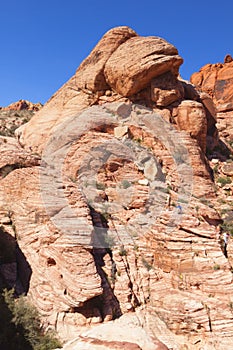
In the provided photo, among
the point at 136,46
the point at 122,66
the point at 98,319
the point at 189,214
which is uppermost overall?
the point at 136,46

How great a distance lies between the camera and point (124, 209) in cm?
1423

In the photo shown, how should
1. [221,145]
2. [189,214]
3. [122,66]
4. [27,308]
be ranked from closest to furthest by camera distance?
[27,308] < [189,214] < [122,66] < [221,145]

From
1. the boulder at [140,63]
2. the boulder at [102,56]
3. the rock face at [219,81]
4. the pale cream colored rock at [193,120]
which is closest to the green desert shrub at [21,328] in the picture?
the pale cream colored rock at [193,120]

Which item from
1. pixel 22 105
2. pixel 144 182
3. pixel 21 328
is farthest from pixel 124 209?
pixel 22 105

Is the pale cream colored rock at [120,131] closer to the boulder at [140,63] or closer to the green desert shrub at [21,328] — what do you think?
the boulder at [140,63]

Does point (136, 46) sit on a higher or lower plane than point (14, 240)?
higher

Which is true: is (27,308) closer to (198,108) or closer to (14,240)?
(14,240)

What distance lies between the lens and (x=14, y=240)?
36.8 ft

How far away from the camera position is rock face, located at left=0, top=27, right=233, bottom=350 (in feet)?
31.9

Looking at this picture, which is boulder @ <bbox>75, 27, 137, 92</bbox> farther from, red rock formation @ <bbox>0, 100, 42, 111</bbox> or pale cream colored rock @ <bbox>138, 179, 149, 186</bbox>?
red rock formation @ <bbox>0, 100, 42, 111</bbox>

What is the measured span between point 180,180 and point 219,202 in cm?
240

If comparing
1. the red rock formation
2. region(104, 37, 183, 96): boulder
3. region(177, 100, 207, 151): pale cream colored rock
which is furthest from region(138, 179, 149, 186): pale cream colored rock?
the red rock formation

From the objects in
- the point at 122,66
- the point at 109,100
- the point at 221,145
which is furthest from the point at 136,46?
the point at 221,145

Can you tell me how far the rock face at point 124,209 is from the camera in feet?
31.9
